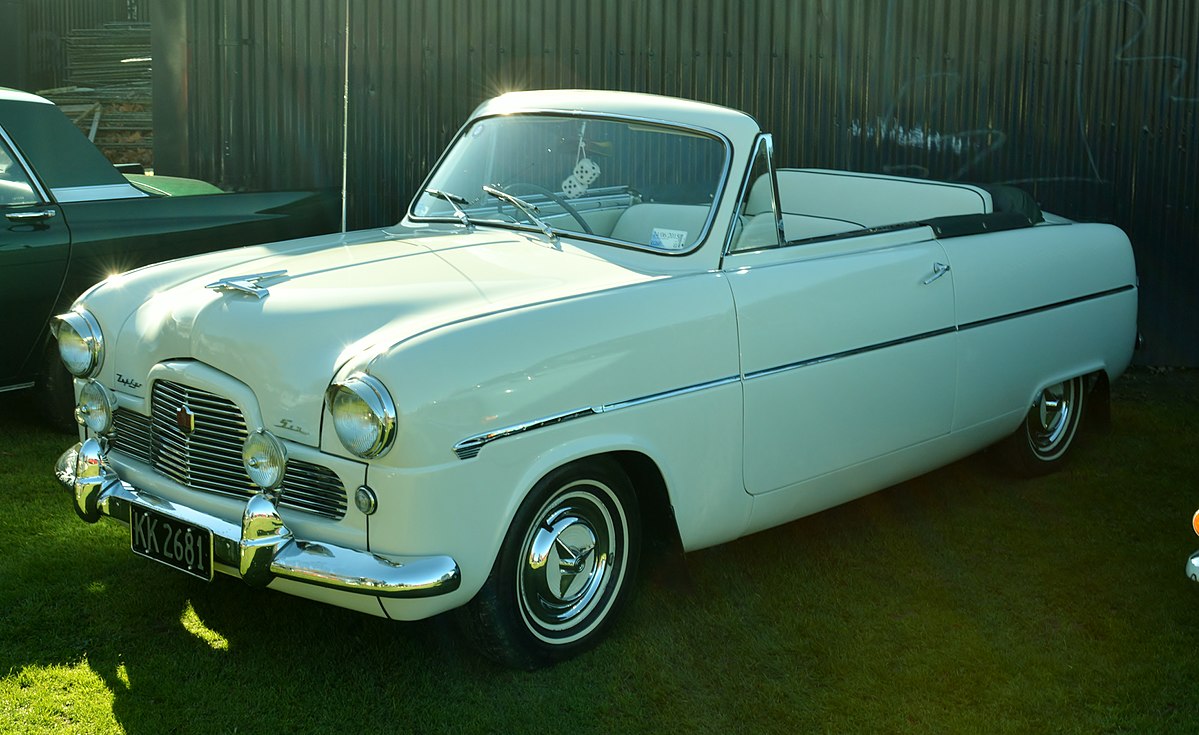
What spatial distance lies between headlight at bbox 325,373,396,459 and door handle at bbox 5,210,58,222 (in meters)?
2.80

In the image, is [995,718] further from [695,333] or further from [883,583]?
[695,333]

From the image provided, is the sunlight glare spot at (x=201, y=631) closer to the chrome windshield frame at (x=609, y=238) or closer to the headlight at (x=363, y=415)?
the headlight at (x=363, y=415)

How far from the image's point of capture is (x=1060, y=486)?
→ 5.60 metres

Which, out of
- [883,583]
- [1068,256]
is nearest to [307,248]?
[883,583]

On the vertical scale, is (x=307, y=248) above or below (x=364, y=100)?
below

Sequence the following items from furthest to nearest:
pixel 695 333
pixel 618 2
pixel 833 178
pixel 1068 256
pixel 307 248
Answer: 1. pixel 618 2
2. pixel 833 178
3. pixel 1068 256
4. pixel 307 248
5. pixel 695 333

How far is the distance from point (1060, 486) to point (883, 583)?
4.96ft

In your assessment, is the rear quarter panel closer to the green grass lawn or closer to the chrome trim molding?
the green grass lawn

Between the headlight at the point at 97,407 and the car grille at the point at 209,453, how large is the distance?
8 cm

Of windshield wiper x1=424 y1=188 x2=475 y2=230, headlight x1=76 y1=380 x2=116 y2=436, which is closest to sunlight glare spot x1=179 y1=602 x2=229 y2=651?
headlight x1=76 y1=380 x2=116 y2=436

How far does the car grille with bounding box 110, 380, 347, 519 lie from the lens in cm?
338

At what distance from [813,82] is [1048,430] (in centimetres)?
308

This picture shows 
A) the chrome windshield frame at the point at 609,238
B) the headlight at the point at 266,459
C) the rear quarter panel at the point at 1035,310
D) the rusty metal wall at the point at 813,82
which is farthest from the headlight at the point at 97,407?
the rusty metal wall at the point at 813,82

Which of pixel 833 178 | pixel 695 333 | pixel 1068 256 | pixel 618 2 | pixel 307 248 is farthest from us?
pixel 618 2
